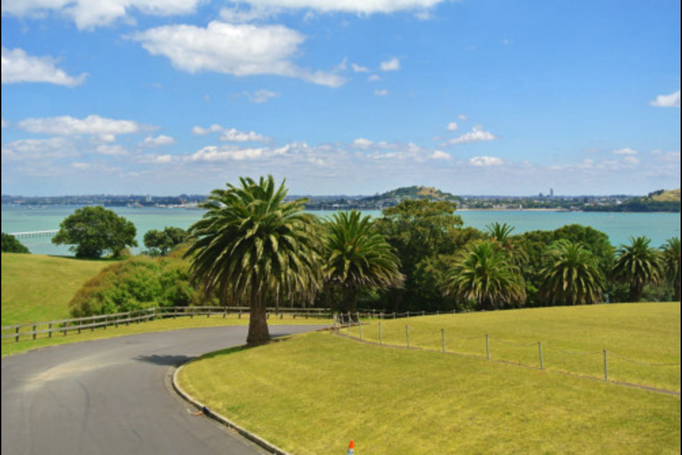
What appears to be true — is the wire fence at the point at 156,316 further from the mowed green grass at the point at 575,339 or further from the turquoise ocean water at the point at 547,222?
the mowed green grass at the point at 575,339

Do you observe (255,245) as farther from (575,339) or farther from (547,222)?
(547,222)

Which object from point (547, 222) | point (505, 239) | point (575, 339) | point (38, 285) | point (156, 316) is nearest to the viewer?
point (575, 339)

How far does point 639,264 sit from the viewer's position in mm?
59688

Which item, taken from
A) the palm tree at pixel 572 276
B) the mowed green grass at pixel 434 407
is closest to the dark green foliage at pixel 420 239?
the palm tree at pixel 572 276

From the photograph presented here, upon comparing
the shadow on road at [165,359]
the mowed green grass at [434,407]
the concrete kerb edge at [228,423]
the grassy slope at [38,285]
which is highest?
the mowed green grass at [434,407]

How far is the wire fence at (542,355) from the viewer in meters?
16.5

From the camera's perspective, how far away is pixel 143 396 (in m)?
21.5

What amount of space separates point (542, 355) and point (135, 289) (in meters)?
44.3

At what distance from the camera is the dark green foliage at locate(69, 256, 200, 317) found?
2036 inches

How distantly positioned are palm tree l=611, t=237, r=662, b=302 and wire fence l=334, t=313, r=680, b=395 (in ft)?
127

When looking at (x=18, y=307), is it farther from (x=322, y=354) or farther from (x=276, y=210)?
(x=322, y=354)

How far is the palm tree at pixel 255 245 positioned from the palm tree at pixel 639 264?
1753 inches

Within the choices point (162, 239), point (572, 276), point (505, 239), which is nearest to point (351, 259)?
point (572, 276)

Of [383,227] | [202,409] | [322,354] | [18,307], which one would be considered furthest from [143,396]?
[18,307]
